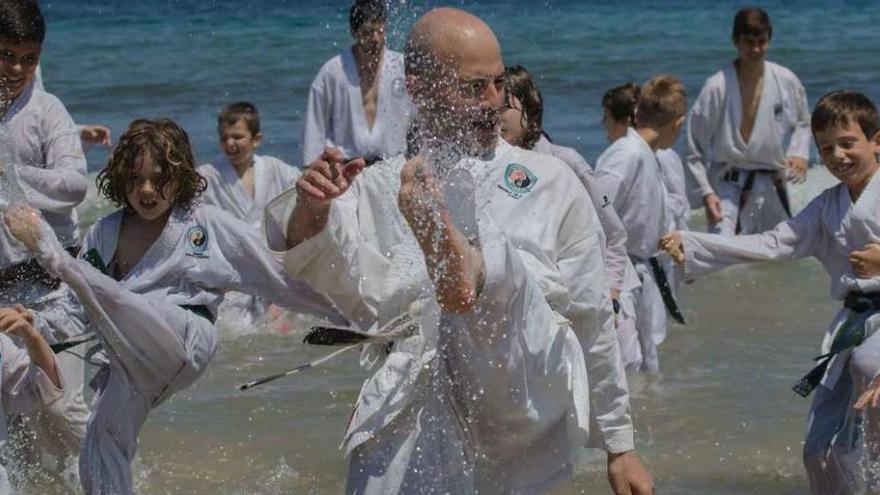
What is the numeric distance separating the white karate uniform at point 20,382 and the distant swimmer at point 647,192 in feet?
11.2

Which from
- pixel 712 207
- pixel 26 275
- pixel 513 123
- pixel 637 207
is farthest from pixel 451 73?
pixel 712 207

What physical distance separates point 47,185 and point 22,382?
0.94m

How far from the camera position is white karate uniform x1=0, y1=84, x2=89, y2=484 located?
7504 mm

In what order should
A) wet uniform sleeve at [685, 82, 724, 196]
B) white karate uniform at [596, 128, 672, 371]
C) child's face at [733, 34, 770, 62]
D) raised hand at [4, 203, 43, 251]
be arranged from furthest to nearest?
1. wet uniform sleeve at [685, 82, 724, 196]
2. child's face at [733, 34, 770, 62]
3. white karate uniform at [596, 128, 672, 371]
4. raised hand at [4, 203, 43, 251]

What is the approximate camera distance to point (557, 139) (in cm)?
1923

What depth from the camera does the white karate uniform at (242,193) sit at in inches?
466

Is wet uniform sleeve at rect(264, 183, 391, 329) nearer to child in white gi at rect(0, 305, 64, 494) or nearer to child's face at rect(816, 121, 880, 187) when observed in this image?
child in white gi at rect(0, 305, 64, 494)

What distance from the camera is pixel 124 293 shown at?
21.0 feet

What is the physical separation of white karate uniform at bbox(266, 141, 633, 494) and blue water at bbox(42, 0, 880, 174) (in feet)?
42.8

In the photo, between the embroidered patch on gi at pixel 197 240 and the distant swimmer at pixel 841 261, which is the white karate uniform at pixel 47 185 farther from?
the distant swimmer at pixel 841 261

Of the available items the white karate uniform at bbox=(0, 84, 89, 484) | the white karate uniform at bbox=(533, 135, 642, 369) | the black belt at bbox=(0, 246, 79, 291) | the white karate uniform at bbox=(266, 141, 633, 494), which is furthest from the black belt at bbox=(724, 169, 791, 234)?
the white karate uniform at bbox=(266, 141, 633, 494)

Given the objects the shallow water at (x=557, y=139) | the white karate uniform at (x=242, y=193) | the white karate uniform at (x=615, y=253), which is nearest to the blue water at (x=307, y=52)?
the shallow water at (x=557, y=139)

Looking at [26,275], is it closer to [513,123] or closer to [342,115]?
[513,123]

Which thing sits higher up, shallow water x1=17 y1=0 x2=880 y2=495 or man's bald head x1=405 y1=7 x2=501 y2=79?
man's bald head x1=405 y1=7 x2=501 y2=79
